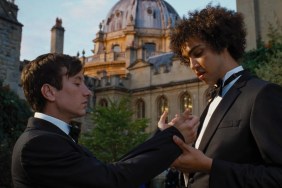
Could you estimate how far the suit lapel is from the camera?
257 centimetres

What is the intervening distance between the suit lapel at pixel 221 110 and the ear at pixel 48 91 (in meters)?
0.94

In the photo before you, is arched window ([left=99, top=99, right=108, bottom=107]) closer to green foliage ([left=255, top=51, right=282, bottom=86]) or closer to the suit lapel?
green foliage ([left=255, top=51, right=282, bottom=86])

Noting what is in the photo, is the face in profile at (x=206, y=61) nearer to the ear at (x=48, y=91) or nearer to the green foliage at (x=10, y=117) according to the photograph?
the ear at (x=48, y=91)

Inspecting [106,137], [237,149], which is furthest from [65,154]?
[106,137]

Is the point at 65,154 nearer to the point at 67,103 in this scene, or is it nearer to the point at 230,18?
the point at 67,103

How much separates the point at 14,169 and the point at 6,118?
11318 mm

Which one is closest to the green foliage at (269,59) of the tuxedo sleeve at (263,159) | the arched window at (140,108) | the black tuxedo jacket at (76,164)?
the tuxedo sleeve at (263,159)

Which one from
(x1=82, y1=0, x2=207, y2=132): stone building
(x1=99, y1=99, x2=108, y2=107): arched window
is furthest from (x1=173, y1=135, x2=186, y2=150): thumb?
(x1=99, y1=99, x2=108, y2=107): arched window

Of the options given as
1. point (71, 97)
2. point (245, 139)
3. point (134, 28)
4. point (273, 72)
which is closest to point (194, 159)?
point (245, 139)

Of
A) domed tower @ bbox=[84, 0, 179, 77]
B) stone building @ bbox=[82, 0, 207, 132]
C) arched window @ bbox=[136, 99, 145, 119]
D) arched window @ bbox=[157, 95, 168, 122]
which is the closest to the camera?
stone building @ bbox=[82, 0, 207, 132]

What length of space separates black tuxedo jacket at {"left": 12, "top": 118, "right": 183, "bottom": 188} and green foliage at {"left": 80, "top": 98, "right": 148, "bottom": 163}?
22279 millimetres

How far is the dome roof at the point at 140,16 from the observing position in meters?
57.7

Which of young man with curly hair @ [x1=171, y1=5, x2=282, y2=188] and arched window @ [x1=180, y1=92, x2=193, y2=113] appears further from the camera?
arched window @ [x1=180, y1=92, x2=193, y2=113]

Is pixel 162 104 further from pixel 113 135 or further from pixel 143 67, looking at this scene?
pixel 113 135
